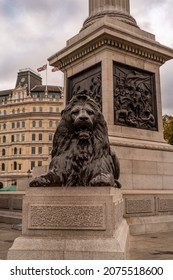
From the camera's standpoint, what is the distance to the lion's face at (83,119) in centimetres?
596

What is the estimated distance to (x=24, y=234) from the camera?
529 centimetres

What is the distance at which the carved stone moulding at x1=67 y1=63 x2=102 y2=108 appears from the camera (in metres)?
13.3

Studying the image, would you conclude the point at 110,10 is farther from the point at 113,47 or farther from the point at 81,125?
the point at 81,125

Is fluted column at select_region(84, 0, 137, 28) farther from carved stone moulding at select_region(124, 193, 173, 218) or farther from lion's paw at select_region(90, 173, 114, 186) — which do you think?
lion's paw at select_region(90, 173, 114, 186)

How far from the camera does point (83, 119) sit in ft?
19.5

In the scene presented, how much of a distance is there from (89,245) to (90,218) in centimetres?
43

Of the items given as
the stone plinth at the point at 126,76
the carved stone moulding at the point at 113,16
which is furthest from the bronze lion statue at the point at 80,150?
the carved stone moulding at the point at 113,16

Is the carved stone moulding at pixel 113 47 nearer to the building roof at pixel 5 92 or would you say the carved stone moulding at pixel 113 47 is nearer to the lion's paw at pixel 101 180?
the lion's paw at pixel 101 180

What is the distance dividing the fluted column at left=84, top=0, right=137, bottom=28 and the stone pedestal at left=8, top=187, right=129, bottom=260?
11.4 meters

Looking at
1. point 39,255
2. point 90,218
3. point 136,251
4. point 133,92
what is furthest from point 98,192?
point 133,92

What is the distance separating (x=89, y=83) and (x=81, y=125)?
27.1 feet

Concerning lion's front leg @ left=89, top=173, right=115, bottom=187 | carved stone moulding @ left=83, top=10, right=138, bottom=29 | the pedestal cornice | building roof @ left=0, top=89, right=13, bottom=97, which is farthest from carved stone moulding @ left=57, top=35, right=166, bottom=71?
building roof @ left=0, top=89, right=13, bottom=97

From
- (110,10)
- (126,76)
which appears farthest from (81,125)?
(110,10)
